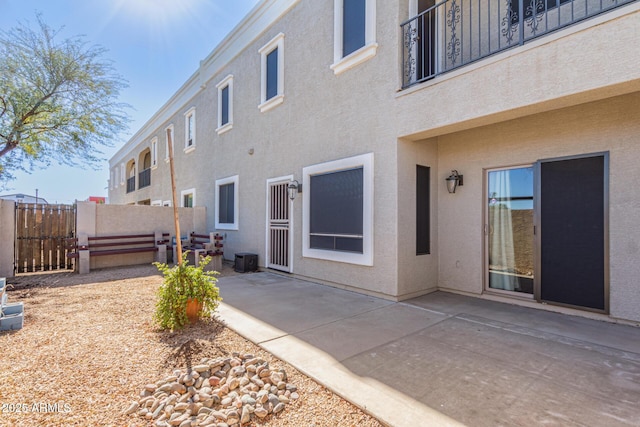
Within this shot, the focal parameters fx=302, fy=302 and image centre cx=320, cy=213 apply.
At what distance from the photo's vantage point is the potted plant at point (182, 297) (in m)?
3.94

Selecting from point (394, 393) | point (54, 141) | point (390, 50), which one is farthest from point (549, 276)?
point (54, 141)

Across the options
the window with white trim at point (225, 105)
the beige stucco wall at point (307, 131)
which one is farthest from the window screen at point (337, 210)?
the window with white trim at point (225, 105)

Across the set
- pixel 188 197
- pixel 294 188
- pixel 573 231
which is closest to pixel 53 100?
pixel 188 197

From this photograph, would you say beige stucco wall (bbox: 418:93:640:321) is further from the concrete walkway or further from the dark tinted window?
the dark tinted window

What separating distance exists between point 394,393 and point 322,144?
530cm

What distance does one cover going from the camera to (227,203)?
35.3ft

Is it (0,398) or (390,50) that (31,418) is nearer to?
(0,398)

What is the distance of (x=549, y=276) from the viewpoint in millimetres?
4797

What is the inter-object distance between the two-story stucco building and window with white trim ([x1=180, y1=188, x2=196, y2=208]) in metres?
5.69

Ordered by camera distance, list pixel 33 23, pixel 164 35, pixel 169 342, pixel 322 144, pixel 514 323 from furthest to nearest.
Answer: pixel 164 35 → pixel 33 23 → pixel 322 144 → pixel 514 323 → pixel 169 342

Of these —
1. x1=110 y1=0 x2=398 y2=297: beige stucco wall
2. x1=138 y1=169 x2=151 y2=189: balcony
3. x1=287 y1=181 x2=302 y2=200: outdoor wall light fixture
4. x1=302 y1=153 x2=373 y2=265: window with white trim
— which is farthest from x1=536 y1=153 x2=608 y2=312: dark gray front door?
x1=138 y1=169 x2=151 y2=189: balcony

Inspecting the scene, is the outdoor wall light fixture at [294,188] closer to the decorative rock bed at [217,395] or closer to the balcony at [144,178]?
the decorative rock bed at [217,395]

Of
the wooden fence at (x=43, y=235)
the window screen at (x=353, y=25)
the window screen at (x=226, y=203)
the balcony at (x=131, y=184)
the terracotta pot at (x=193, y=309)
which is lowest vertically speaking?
the terracotta pot at (x=193, y=309)

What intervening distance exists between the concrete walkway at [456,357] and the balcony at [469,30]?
3760 millimetres
